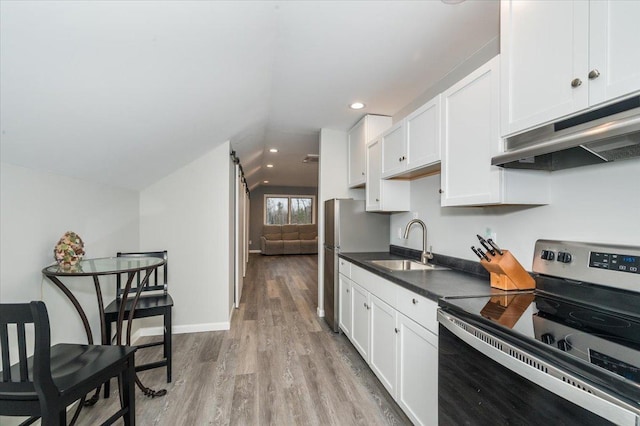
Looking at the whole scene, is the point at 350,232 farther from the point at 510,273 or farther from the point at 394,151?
the point at 510,273

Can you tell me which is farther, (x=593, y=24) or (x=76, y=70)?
(x=76, y=70)

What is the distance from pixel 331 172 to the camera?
12.3 feet

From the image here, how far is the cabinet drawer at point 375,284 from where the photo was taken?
1.93 m

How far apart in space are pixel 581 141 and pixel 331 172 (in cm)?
282

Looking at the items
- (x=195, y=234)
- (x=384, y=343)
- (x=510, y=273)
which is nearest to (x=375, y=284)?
(x=384, y=343)

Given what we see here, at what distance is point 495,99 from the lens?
1448mm

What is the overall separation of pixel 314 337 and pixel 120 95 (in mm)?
2674

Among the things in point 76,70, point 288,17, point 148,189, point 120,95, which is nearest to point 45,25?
point 76,70

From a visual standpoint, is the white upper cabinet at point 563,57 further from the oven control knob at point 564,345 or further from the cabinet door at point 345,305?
the cabinet door at point 345,305

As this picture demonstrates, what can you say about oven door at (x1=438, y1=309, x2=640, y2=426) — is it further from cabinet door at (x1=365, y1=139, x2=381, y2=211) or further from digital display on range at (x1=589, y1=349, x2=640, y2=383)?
cabinet door at (x1=365, y1=139, x2=381, y2=211)

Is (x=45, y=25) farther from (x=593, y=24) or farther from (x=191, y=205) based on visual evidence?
(x=191, y=205)

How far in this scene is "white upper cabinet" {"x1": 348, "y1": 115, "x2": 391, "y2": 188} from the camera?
3236mm

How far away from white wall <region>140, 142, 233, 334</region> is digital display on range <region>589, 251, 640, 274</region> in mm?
3046

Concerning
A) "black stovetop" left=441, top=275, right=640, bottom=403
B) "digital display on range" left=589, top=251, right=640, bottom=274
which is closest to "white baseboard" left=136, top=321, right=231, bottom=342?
"black stovetop" left=441, top=275, right=640, bottom=403
